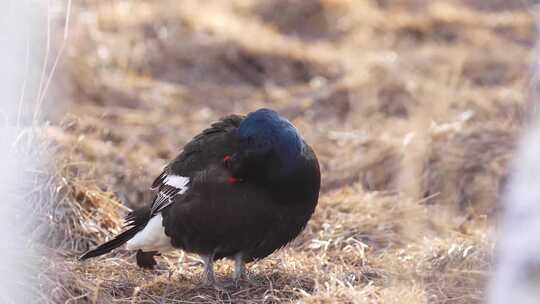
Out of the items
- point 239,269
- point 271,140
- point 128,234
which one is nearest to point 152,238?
point 128,234

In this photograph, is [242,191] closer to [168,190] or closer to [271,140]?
[271,140]

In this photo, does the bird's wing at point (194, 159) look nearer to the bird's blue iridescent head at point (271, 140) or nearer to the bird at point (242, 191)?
the bird at point (242, 191)

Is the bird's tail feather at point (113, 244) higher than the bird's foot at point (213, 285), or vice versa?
the bird's tail feather at point (113, 244)

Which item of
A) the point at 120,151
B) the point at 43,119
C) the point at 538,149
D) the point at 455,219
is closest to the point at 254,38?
the point at 120,151

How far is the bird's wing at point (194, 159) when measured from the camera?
4594 millimetres

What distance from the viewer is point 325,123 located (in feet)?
26.5

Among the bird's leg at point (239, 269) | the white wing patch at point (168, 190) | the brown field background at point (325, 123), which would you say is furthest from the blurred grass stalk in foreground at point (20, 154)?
the bird's leg at point (239, 269)

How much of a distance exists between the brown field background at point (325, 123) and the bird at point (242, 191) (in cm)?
23

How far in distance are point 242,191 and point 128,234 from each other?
0.81 meters

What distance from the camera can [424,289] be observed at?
14.4ft

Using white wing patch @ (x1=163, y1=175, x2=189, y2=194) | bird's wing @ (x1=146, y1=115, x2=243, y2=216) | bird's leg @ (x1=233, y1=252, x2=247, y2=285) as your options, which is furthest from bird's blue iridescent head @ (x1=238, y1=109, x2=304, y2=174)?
bird's leg @ (x1=233, y1=252, x2=247, y2=285)

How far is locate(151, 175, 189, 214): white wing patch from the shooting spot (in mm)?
4699

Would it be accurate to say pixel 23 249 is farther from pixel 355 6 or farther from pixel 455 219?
pixel 355 6

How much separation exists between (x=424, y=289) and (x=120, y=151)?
3.21 m
